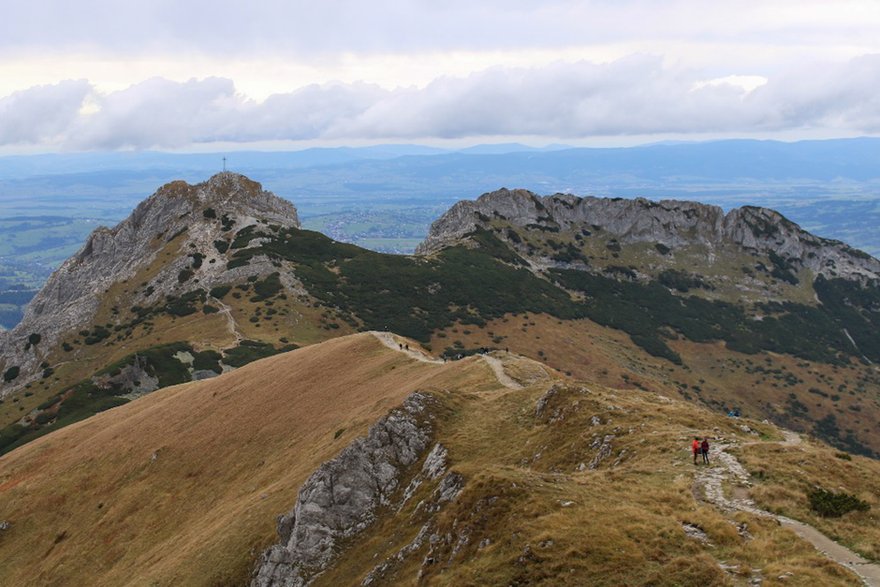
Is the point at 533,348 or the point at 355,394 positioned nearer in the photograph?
the point at 355,394

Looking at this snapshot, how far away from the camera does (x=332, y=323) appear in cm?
12619

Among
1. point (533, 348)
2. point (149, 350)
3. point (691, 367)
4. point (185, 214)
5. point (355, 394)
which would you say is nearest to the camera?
point (355, 394)

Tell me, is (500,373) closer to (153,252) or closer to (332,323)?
(332,323)

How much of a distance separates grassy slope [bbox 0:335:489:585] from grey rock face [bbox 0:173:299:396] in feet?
243

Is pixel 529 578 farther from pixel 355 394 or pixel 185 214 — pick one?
pixel 185 214

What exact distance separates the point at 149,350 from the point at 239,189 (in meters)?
87.4

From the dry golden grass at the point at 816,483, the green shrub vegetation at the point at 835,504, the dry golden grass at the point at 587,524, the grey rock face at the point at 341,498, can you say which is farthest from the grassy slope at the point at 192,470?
the green shrub vegetation at the point at 835,504

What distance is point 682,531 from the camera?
2155 centimetres

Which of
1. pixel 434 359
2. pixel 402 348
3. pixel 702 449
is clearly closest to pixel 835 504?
pixel 702 449

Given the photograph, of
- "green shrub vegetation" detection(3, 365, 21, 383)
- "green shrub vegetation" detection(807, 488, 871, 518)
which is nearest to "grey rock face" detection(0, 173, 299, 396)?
"green shrub vegetation" detection(3, 365, 21, 383)

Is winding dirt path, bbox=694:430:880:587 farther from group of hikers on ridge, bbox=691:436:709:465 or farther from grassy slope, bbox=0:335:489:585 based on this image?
grassy slope, bbox=0:335:489:585

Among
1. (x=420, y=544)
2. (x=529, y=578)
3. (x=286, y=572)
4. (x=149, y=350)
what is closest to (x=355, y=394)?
(x=286, y=572)

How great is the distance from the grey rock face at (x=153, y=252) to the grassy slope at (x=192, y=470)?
74.1m

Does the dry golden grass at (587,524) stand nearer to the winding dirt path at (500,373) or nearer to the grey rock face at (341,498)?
the grey rock face at (341,498)
